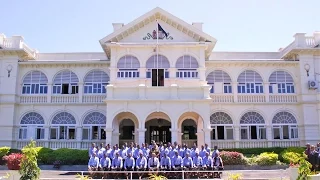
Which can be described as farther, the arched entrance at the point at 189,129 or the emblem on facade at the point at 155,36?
the arched entrance at the point at 189,129

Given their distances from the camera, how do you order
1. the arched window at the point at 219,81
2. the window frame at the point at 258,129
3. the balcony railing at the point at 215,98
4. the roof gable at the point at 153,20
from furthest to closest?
the arched window at the point at 219,81, the balcony railing at the point at 215,98, the window frame at the point at 258,129, the roof gable at the point at 153,20

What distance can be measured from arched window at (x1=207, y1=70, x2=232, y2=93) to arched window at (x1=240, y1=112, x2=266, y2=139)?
2.55m

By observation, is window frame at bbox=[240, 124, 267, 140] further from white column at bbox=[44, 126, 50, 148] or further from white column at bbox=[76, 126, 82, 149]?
white column at bbox=[44, 126, 50, 148]

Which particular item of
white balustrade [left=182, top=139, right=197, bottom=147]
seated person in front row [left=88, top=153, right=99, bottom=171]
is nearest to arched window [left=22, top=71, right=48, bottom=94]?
white balustrade [left=182, top=139, right=197, bottom=147]

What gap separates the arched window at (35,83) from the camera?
98.0 ft

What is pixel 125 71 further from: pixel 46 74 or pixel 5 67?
pixel 5 67

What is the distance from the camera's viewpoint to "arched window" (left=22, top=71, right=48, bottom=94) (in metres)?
29.9

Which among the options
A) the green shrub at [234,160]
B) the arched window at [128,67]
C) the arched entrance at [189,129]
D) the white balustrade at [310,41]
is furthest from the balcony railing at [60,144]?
the white balustrade at [310,41]

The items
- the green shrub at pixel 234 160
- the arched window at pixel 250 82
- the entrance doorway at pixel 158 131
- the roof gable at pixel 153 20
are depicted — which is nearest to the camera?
the green shrub at pixel 234 160

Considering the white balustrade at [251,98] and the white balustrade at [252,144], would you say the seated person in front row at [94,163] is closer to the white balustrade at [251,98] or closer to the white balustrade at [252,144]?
the white balustrade at [252,144]

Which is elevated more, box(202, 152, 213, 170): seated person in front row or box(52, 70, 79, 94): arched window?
box(52, 70, 79, 94): arched window

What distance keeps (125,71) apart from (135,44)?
6.99ft

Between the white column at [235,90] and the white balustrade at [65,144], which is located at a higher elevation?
the white column at [235,90]

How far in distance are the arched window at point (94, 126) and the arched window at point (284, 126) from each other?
13.4 m
